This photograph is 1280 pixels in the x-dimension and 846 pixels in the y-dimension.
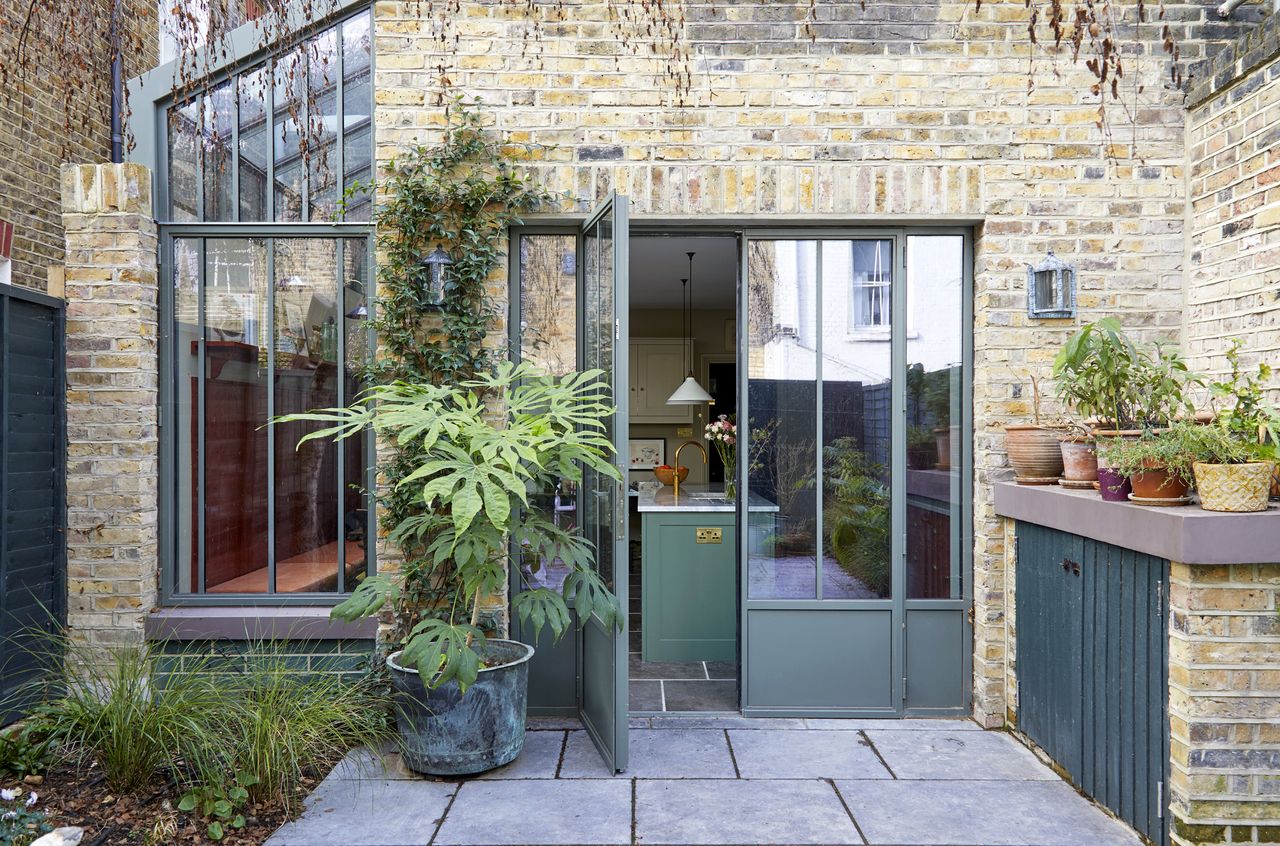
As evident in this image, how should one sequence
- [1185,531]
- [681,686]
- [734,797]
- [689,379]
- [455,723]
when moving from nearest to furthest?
1. [1185,531]
2. [734,797]
3. [455,723]
4. [681,686]
5. [689,379]

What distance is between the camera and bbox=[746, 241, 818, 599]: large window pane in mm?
3824

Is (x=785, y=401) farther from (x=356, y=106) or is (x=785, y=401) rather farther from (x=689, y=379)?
(x=689, y=379)

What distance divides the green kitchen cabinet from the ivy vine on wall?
1457 mm

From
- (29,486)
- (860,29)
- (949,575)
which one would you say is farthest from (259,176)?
(949,575)

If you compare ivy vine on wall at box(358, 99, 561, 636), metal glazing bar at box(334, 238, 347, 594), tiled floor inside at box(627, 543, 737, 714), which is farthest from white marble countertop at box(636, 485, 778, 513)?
metal glazing bar at box(334, 238, 347, 594)

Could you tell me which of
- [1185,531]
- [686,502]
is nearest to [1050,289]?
[1185,531]

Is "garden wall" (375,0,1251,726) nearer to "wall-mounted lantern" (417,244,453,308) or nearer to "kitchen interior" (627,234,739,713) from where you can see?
"kitchen interior" (627,234,739,713)

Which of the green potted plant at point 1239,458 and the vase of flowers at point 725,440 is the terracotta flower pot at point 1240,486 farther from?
the vase of flowers at point 725,440

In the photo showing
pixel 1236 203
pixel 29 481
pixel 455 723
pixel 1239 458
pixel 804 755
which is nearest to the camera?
pixel 1239 458

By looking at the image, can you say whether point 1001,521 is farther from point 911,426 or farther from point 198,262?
point 198,262

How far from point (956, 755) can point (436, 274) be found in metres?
2.95

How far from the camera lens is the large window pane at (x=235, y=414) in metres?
3.84

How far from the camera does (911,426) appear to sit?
3.82 meters

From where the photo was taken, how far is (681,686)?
430 cm
